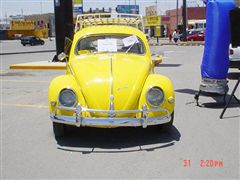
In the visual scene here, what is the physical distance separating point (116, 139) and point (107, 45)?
2.05m

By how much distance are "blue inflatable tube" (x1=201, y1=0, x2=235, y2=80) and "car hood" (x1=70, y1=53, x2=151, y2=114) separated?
82.5 inches

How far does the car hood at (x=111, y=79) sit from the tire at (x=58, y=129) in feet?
2.28

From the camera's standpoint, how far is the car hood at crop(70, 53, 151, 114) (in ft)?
19.4

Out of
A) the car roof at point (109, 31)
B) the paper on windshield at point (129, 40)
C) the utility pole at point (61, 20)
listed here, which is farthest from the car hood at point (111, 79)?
the utility pole at point (61, 20)

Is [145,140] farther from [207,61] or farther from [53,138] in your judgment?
[207,61]

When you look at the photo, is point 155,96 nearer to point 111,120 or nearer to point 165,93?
point 165,93

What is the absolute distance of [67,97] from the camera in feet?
19.7

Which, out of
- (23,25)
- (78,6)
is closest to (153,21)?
(78,6)

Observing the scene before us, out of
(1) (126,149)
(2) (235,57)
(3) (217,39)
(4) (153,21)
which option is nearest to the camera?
(1) (126,149)

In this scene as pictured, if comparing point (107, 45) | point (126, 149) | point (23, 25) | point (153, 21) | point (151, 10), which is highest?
point (151, 10)

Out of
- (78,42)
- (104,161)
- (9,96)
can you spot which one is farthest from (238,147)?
(9,96)

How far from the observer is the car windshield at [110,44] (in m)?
7.46

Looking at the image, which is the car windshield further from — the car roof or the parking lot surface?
the parking lot surface

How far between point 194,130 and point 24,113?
370cm
